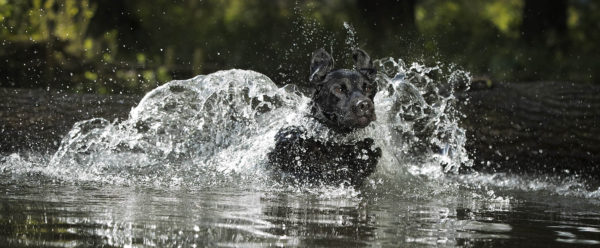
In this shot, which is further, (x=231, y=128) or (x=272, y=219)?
(x=231, y=128)

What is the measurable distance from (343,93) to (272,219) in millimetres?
2610

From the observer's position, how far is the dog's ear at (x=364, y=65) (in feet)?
22.8

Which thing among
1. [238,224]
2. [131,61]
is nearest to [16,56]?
[131,61]

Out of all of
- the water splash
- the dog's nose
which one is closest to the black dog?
the dog's nose

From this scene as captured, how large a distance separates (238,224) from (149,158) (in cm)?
403

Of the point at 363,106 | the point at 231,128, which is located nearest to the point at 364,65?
the point at 363,106

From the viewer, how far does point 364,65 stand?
698 cm

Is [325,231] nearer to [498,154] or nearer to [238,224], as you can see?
[238,224]

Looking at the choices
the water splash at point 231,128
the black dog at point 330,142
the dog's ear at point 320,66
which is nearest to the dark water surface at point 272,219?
the black dog at point 330,142

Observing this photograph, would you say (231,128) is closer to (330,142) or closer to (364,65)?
(330,142)

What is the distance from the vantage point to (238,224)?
396 cm

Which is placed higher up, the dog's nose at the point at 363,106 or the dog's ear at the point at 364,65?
the dog's ear at the point at 364,65

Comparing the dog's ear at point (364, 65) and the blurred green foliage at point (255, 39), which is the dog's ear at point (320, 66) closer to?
the dog's ear at point (364, 65)

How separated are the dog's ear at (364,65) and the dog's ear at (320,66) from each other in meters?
0.23
